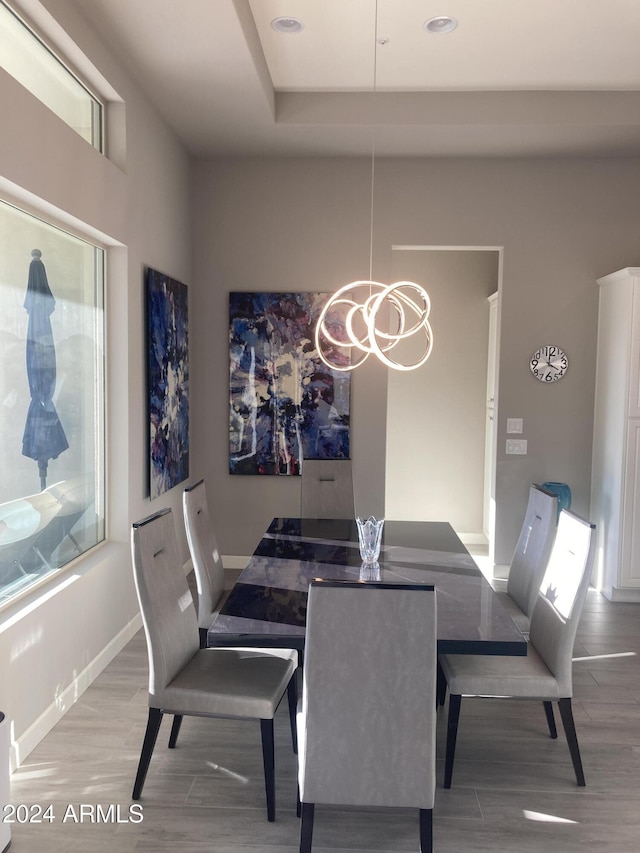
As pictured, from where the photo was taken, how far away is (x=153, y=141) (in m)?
4.23

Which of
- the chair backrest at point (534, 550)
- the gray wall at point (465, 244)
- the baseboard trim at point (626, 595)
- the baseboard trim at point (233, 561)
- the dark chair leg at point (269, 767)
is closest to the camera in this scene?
the dark chair leg at point (269, 767)

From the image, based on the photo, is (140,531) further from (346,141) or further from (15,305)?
(346,141)

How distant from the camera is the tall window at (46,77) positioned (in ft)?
8.66

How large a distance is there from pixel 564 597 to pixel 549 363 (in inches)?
112

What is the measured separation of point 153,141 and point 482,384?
3508 millimetres

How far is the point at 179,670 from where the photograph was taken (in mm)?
2555

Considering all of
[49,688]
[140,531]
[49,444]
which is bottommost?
[49,688]

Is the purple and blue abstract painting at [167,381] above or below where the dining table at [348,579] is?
above

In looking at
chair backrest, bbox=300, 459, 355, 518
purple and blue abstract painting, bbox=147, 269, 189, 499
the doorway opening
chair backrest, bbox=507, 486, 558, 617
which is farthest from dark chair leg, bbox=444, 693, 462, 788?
the doorway opening

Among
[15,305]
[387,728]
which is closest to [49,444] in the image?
[15,305]

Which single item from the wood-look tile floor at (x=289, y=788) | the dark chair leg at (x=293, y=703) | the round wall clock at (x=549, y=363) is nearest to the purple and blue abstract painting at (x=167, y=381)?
the wood-look tile floor at (x=289, y=788)

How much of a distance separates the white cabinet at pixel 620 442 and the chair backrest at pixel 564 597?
194 cm

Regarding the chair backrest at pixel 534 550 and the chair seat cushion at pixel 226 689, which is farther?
the chair backrest at pixel 534 550

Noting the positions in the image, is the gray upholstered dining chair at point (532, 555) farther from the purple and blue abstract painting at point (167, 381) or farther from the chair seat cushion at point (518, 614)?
the purple and blue abstract painting at point (167, 381)
